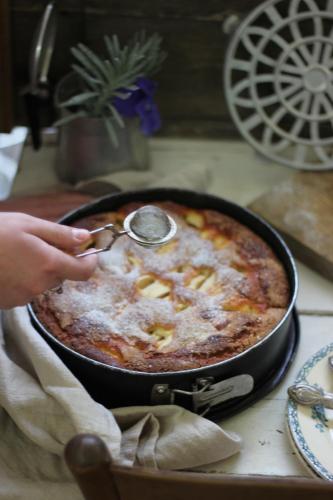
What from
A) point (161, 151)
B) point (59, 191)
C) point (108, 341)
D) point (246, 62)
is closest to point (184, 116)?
point (161, 151)

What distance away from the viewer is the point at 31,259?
2.98ft

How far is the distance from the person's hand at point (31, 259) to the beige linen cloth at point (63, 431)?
122 mm

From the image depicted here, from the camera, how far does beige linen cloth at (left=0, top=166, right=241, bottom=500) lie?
0.96m

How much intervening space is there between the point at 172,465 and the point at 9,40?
83 cm

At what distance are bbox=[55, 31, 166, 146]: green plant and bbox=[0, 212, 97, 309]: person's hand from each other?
1.36 feet

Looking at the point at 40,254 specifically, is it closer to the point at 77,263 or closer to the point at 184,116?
the point at 77,263

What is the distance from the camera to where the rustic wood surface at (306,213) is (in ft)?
4.17

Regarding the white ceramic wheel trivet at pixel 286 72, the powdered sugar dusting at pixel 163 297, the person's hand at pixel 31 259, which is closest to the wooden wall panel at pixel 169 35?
the white ceramic wheel trivet at pixel 286 72

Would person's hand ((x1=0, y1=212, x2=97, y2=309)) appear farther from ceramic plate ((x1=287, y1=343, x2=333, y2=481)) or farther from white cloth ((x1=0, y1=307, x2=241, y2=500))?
ceramic plate ((x1=287, y1=343, x2=333, y2=481))

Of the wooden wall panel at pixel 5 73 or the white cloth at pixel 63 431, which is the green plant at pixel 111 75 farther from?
the white cloth at pixel 63 431

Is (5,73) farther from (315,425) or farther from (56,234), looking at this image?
(315,425)

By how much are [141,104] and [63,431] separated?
0.65 metres

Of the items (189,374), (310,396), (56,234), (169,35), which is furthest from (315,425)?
(169,35)

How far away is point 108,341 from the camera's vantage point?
1.04 meters
